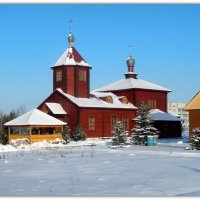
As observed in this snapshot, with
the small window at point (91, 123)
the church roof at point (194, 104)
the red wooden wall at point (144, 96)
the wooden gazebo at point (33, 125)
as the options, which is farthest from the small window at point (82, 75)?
the church roof at point (194, 104)

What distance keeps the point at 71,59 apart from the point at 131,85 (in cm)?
992

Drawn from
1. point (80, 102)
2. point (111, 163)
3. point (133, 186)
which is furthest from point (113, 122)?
point (133, 186)

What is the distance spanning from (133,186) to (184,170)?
182 inches

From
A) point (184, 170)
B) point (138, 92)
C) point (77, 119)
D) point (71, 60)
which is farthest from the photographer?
point (138, 92)

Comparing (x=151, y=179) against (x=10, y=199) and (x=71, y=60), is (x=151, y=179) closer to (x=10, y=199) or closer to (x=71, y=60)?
(x=10, y=199)

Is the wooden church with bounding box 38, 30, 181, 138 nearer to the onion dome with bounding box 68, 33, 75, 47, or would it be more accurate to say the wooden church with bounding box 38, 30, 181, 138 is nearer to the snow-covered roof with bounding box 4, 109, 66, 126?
the onion dome with bounding box 68, 33, 75, 47

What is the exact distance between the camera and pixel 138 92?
57375 mm

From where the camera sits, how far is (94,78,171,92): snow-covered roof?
5834cm

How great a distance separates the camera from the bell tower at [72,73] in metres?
51.5

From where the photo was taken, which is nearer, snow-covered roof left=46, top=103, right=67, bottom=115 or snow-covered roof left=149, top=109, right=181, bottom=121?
snow-covered roof left=46, top=103, right=67, bottom=115

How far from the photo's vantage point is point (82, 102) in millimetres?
49969

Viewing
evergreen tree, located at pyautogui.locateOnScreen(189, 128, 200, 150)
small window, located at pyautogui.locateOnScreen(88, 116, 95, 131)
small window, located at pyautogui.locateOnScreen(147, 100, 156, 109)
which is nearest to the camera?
evergreen tree, located at pyautogui.locateOnScreen(189, 128, 200, 150)

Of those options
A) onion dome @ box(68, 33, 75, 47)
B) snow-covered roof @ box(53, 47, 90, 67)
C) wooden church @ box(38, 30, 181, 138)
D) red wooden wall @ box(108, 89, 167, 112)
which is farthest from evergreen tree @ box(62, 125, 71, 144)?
red wooden wall @ box(108, 89, 167, 112)

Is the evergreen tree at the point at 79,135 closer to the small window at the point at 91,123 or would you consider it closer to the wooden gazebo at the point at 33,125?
the wooden gazebo at the point at 33,125
